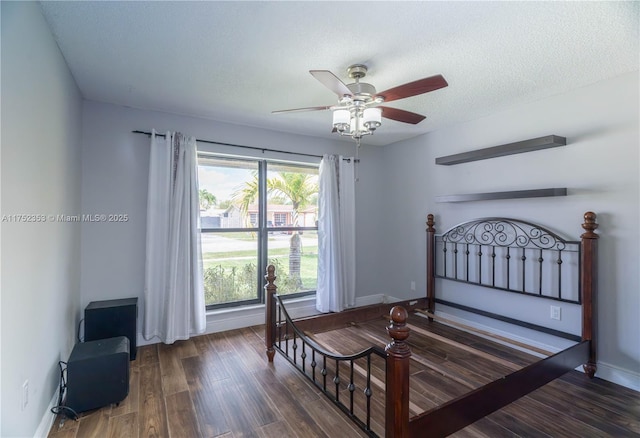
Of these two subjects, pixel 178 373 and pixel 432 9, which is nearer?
pixel 432 9

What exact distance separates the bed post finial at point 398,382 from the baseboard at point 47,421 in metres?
2.00

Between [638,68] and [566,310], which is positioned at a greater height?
[638,68]

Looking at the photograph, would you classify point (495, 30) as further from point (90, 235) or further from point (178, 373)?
point (90, 235)

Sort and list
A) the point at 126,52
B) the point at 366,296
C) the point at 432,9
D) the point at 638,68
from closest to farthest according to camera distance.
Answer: the point at 432,9, the point at 126,52, the point at 638,68, the point at 366,296

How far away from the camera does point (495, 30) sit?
189cm

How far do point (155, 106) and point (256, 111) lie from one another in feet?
3.36

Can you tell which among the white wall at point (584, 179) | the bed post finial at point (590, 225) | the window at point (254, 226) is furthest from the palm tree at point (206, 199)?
the bed post finial at point (590, 225)

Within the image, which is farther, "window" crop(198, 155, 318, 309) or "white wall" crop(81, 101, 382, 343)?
"window" crop(198, 155, 318, 309)

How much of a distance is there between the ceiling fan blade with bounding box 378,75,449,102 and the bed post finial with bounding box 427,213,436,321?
7.34ft

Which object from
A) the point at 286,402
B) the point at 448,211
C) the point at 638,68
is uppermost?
the point at 638,68

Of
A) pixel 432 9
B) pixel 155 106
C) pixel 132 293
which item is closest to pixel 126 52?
pixel 155 106

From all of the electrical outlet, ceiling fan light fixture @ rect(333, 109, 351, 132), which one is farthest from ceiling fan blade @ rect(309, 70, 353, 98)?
the electrical outlet

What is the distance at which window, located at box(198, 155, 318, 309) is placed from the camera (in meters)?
3.70

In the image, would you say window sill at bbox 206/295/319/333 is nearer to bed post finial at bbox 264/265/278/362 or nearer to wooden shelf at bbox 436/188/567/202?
bed post finial at bbox 264/265/278/362
